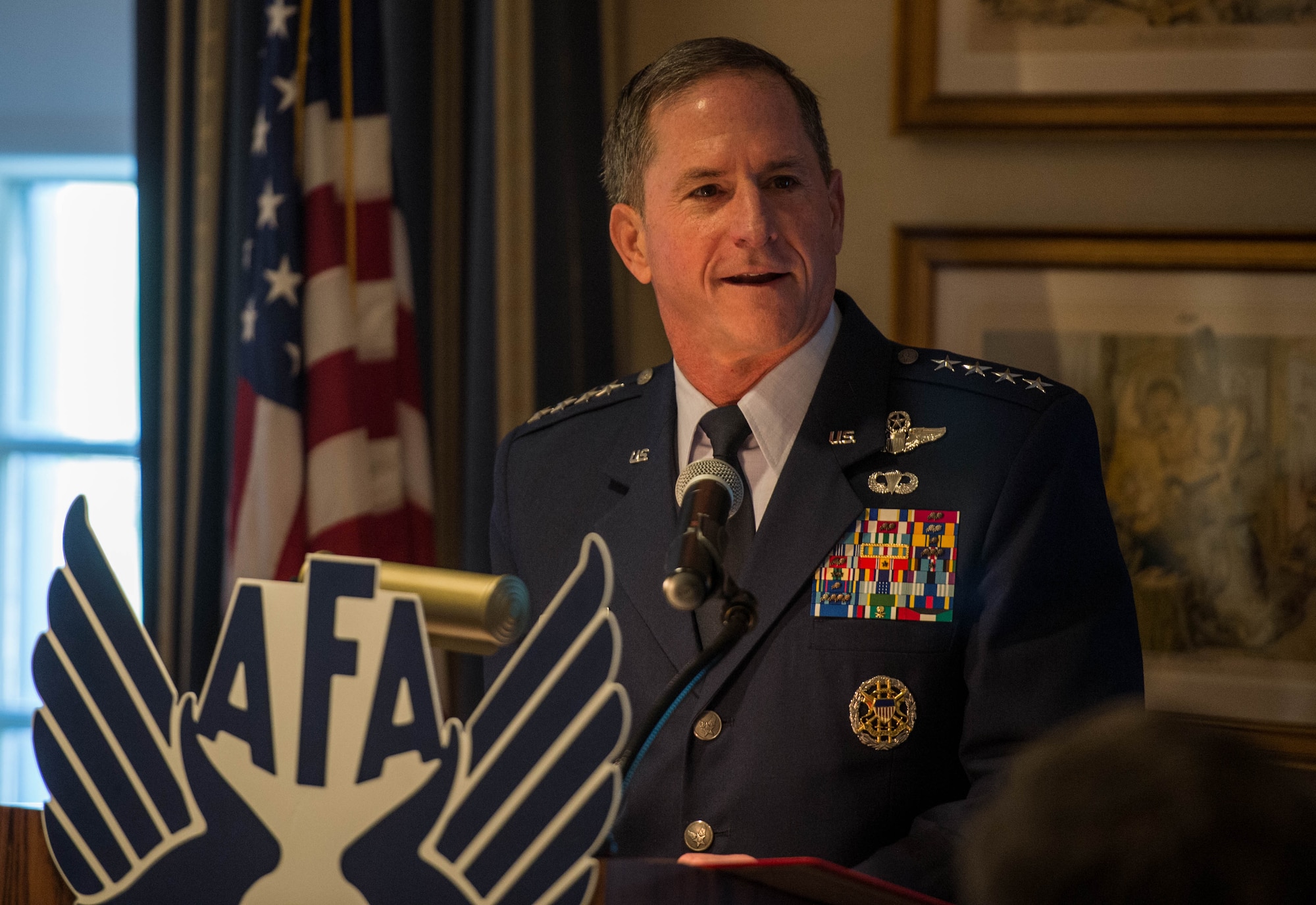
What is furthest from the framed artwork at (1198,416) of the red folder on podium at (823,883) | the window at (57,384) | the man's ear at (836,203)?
the window at (57,384)

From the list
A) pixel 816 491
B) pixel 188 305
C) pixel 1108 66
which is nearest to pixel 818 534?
pixel 816 491

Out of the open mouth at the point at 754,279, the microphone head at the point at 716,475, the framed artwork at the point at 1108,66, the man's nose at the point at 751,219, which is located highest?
the framed artwork at the point at 1108,66

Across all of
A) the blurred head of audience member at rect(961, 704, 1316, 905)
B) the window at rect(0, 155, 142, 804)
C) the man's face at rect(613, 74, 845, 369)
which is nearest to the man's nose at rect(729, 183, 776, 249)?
the man's face at rect(613, 74, 845, 369)

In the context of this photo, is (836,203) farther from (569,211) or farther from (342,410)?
(342,410)

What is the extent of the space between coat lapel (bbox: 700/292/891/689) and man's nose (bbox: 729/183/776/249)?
0.61ft

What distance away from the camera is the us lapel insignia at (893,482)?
55.9 inches

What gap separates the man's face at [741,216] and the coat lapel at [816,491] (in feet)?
0.28

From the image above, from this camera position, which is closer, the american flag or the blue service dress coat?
the blue service dress coat

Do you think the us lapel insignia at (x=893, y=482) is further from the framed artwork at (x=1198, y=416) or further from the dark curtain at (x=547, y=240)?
the dark curtain at (x=547, y=240)

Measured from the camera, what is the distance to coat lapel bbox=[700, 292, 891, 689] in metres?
1.36

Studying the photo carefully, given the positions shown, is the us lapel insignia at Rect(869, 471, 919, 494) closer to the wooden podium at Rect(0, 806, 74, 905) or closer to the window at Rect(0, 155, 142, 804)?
the wooden podium at Rect(0, 806, 74, 905)

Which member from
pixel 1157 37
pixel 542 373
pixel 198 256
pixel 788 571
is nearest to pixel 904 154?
pixel 1157 37

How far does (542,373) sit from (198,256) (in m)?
0.60

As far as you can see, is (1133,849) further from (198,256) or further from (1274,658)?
(198,256)
